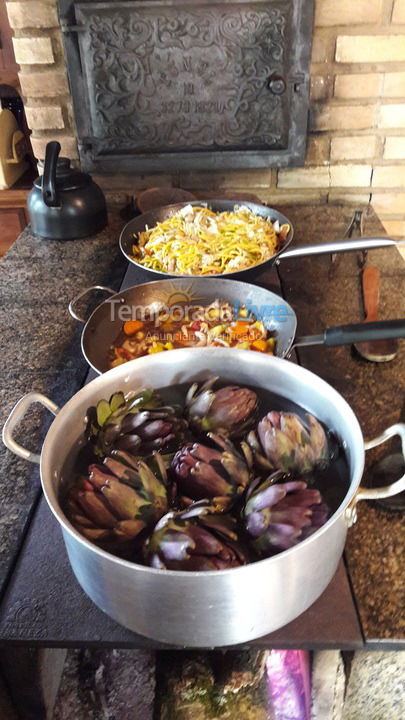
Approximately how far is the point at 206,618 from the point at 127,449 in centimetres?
24

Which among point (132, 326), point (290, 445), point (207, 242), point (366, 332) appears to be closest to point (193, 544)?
point (290, 445)

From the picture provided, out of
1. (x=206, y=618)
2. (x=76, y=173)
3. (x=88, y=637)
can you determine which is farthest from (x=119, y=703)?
(x=76, y=173)

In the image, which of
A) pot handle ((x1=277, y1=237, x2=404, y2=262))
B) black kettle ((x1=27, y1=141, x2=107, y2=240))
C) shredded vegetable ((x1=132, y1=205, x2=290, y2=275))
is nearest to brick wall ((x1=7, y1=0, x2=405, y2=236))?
black kettle ((x1=27, y1=141, x2=107, y2=240))

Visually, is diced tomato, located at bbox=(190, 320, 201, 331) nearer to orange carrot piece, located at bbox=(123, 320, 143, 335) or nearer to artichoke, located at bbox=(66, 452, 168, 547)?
orange carrot piece, located at bbox=(123, 320, 143, 335)

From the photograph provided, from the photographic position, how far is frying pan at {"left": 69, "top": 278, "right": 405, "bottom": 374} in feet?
3.64

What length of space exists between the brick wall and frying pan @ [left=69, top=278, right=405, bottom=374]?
861 millimetres

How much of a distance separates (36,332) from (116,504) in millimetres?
735

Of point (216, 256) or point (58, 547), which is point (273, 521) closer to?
point (58, 547)

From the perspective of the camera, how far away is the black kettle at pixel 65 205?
5.33ft

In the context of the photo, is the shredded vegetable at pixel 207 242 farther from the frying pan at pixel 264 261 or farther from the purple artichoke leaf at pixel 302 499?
the purple artichoke leaf at pixel 302 499

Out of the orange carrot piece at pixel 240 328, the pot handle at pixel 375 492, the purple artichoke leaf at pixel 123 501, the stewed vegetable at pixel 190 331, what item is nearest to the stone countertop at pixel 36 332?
the stewed vegetable at pixel 190 331

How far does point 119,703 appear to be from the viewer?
894 millimetres

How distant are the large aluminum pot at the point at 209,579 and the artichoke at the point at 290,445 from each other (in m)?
0.04

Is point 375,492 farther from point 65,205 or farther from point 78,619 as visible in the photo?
point 65,205
